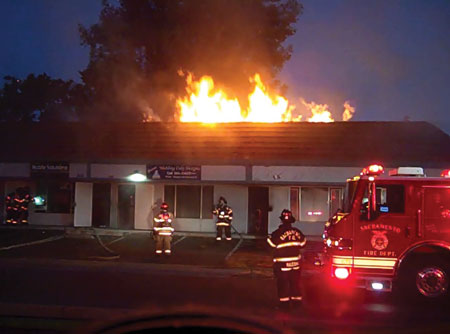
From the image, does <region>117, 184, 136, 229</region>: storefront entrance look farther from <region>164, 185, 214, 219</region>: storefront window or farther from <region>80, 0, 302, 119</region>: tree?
<region>80, 0, 302, 119</region>: tree

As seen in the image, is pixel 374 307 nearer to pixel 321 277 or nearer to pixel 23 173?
pixel 321 277

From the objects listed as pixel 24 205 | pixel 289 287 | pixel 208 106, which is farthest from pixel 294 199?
pixel 289 287

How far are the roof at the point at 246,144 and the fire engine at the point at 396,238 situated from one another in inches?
374

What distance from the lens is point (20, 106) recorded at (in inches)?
1815

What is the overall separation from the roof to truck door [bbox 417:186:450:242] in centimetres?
952

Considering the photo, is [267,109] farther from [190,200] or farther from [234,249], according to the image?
[234,249]

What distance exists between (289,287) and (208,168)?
1090cm

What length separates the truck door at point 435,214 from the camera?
8.23 metres

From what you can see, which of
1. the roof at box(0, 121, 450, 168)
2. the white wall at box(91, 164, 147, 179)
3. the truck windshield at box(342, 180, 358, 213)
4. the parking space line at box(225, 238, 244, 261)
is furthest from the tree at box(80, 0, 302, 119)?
the truck windshield at box(342, 180, 358, 213)

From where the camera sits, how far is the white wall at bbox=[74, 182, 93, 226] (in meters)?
20.5

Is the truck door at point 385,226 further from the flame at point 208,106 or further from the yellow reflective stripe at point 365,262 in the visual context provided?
the flame at point 208,106

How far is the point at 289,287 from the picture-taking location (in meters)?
8.03

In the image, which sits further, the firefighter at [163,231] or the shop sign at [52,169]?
the shop sign at [52,169]

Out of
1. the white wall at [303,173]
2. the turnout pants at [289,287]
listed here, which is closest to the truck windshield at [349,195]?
the turnout pants at [289,287]
